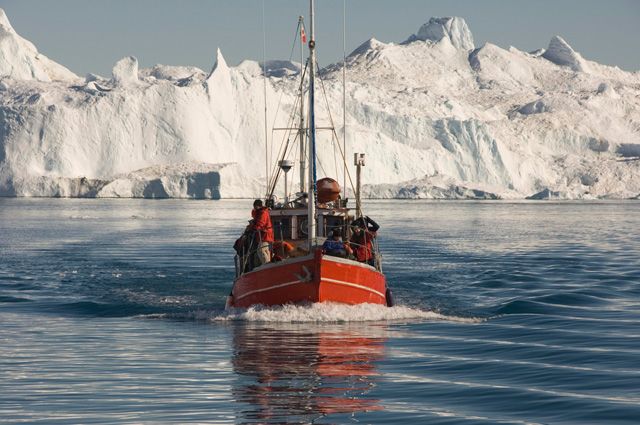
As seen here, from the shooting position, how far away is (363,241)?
874 inches

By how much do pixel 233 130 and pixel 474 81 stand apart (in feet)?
279

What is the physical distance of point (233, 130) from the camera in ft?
402

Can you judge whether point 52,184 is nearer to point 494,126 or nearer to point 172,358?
point 494,126

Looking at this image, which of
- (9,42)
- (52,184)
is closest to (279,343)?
(52,184)

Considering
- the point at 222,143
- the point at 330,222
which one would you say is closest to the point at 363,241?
the point at 330,222

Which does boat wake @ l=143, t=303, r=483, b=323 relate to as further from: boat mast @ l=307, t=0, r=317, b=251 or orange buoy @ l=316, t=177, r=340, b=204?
orange buoy @ l=316, t=177, r=340, b=204

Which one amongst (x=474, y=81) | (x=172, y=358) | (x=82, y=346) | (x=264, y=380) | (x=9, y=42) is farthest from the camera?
A: (x=474, y=81)

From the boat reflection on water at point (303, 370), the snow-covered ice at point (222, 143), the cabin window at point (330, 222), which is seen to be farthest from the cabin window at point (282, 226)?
the snow-covered ice at point (222, 143)

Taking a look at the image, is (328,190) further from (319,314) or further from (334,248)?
(319,314)

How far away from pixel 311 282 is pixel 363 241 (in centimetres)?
283

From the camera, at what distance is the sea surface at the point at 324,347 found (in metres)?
11.4

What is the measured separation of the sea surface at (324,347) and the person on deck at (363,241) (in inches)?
48.0

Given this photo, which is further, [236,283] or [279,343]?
[236,283]

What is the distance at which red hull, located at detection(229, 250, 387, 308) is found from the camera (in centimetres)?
1959
